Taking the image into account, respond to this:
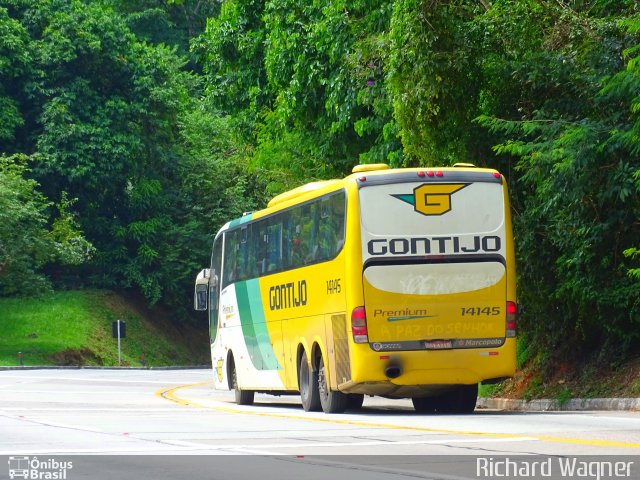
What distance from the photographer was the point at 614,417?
61.3 ft

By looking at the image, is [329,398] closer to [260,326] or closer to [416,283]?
[416,283]

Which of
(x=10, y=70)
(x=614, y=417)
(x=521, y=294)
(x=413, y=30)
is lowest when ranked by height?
(x=614, y=417)

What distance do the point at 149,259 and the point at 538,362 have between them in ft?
137

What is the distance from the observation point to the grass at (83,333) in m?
58.3

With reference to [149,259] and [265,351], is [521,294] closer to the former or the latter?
[265,351]

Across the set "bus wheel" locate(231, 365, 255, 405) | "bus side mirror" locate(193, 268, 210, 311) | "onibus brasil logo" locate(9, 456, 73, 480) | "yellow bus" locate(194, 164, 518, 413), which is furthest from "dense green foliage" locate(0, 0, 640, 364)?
"onibus brasil logo" locate(9, 456, 73, 480)

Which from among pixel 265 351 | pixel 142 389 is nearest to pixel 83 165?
pixel 142 389

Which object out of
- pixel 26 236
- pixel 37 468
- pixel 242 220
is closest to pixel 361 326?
pixel 242 220

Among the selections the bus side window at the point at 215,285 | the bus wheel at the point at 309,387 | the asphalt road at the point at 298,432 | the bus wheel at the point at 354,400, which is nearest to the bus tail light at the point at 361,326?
the asphalt road at the point at 298,432

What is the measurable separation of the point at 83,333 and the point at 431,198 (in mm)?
42087

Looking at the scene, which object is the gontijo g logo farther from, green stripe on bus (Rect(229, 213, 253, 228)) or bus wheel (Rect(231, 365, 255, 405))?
bus wheel (Rect(231, 365, 255, 405))

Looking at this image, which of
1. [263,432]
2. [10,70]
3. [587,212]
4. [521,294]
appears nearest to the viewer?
[263,432]

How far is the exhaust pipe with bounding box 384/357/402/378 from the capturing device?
66.6 ft

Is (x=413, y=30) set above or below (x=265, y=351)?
above
